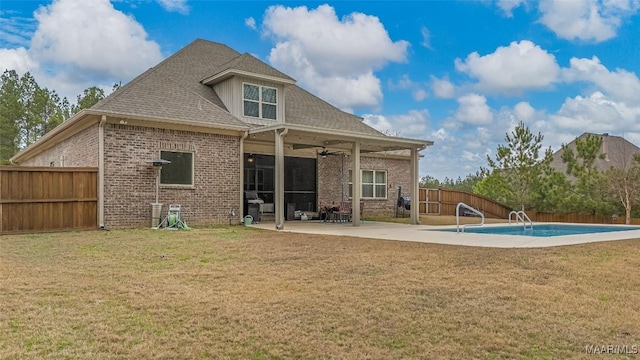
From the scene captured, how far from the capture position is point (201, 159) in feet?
47.8

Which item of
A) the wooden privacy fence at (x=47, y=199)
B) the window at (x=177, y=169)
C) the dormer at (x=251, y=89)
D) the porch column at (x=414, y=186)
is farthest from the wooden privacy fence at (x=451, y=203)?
the wooden privacy fence at (x=47, y=199)

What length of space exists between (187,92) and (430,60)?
514 inches

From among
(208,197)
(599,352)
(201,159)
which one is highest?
(201,159)

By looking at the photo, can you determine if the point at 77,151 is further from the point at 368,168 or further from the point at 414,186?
the point at 368,168

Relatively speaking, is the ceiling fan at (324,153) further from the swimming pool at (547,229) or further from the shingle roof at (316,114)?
the swimming pool at (547,229)

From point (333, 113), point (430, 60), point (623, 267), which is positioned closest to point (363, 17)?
point (333, 113)

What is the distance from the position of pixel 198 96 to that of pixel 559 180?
17262 mm

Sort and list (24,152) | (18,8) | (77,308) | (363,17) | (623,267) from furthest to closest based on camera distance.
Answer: (24,152) → (363,17) → (18,8) → (623,267) → (77,308)

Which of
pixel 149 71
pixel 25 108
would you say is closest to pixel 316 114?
pixel 149 71

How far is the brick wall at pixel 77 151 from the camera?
1328 cm

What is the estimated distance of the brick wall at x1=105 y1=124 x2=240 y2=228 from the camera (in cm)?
1305

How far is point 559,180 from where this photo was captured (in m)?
23.4

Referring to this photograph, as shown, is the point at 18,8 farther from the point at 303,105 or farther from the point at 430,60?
the point at 430,60

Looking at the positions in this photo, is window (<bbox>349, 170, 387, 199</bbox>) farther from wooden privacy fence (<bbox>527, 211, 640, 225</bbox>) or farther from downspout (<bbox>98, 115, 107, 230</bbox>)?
downspout (<bbox>98, 115, 107, 230</bbox>)
